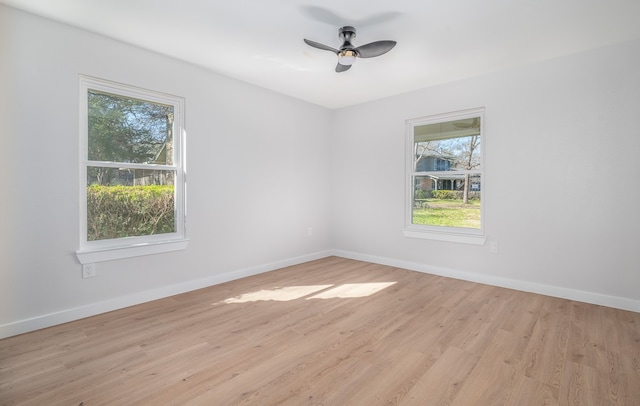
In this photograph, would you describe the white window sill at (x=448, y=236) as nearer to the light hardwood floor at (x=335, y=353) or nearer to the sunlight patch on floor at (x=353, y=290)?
the light hardwood floor at (x=335, y=353)

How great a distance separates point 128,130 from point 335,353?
2.87 metres

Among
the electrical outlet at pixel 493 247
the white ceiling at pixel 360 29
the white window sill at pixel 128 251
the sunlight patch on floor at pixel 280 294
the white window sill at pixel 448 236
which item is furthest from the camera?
the white window sill at pixel 448 236

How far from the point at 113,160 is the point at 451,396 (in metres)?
3.39

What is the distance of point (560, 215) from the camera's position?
3281mm

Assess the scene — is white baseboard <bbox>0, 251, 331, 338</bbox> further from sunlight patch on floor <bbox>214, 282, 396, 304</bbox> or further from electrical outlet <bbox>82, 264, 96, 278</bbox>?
sunlight patch on floor <bbox>214, 282, 396, 304</bbox>

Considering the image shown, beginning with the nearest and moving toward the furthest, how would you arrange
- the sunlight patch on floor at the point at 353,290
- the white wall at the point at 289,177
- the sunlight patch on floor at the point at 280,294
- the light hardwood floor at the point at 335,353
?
the light hardwood floor at the point at 335,353 → the white wall at the point at 289,177 → the sunlight patch on floor at the point at 280,294 → the sunlight patch on floor at the point at 353,290

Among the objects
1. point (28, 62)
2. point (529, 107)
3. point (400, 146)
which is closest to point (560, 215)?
point (529, 107)

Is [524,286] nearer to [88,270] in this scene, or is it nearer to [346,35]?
[346,35]

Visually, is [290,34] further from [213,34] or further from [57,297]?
Result: [57,297]

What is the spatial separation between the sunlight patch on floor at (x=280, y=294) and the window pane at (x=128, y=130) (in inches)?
66.9

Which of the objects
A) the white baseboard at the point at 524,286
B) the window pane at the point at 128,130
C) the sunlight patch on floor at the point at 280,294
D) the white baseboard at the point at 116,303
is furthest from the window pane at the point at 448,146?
the window pane at the point at 128,130

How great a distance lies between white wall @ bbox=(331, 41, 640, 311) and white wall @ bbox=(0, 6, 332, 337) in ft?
6.64

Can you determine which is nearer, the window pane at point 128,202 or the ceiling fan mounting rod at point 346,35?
the ceiling fan mounting rod at point 346,35

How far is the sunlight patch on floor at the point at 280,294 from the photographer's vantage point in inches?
128
